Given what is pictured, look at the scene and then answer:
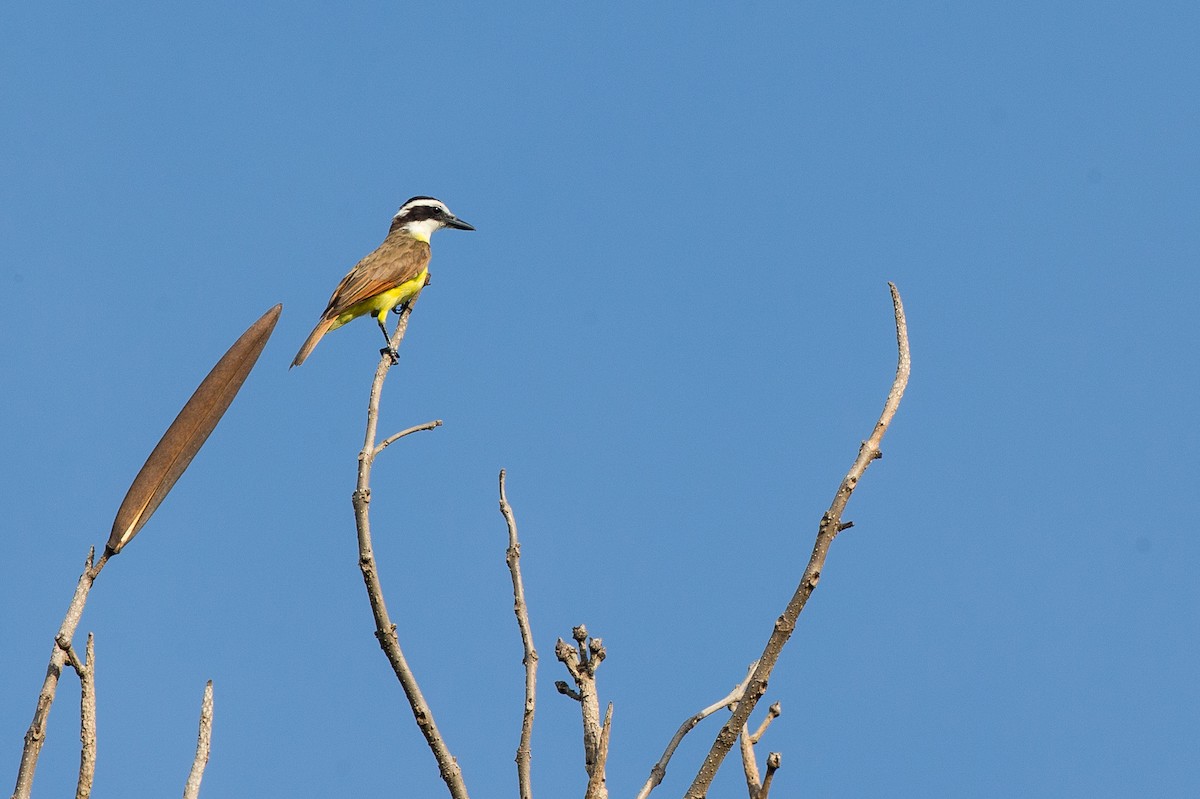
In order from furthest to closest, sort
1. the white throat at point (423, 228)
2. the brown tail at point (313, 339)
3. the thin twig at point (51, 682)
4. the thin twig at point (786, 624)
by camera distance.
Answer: the white throat at point (423, 228), the brown tail at point (313, 339), the thin twig at point (786, 624), the thin twig at point (51, 682)

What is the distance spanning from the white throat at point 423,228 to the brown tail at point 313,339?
212 centimetres

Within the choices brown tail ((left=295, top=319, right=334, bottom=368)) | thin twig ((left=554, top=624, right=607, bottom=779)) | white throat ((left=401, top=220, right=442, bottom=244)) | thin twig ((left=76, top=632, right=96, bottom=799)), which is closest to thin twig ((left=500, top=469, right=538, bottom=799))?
thin twig ((left=554, top=624, right=607, bottom=779))

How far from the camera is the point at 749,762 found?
9.86 feet

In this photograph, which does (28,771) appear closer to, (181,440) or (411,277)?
(181,440)

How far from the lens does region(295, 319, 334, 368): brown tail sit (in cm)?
1078

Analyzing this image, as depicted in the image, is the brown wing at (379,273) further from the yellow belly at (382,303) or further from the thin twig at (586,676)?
the thin twig at (586,676)

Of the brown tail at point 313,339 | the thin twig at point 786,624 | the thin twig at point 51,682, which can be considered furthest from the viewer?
the brown tail at point 313,339

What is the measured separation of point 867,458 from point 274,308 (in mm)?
1283

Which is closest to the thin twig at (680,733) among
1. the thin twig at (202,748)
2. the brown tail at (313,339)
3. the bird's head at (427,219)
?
the thin twig at (202,748)

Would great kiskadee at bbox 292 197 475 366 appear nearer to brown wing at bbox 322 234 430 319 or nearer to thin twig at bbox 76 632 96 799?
brown wing at bbox 322 234 430 319

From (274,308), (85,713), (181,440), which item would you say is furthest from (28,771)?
(274,308)

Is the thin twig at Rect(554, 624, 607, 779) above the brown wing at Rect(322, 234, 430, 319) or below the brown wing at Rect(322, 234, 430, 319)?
below

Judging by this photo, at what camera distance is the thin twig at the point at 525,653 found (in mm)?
3232

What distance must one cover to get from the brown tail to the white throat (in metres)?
2.12
